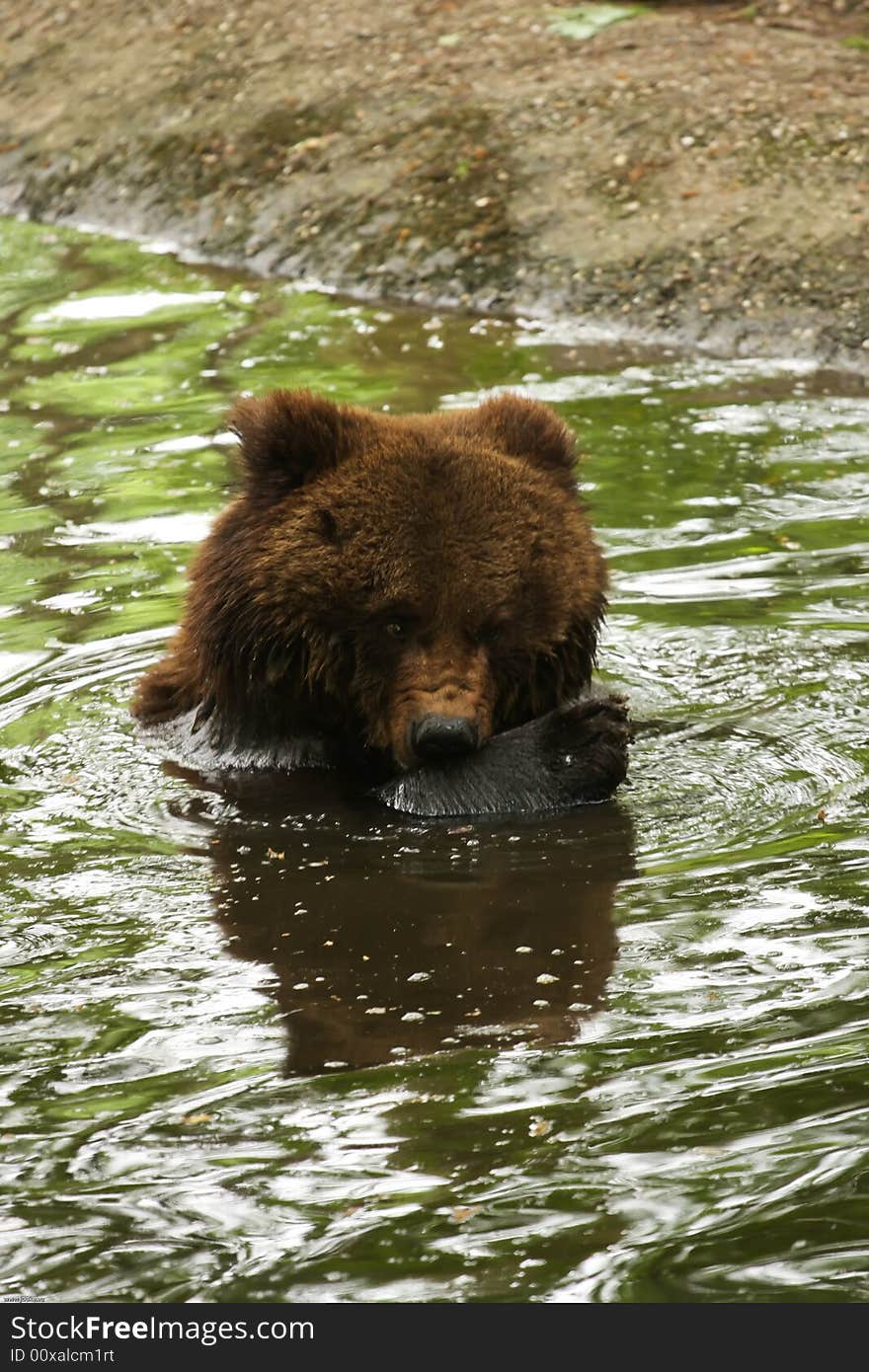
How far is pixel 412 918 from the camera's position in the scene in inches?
240

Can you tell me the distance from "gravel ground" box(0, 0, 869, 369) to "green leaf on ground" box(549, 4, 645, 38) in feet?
0.46

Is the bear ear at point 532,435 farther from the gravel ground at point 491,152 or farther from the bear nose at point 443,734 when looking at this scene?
the gravel ground at point 491,152

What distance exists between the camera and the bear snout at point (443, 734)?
674cm

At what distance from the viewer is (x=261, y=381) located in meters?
13.0

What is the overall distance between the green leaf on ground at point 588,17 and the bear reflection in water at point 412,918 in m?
12.7

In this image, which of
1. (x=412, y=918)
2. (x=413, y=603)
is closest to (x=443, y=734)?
(x=413, y=603)

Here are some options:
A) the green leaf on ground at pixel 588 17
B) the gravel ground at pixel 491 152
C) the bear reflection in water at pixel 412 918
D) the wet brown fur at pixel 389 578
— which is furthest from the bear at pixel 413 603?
the green leaf on ground at pixel 588 17

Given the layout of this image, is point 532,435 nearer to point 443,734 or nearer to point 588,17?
point 443,734

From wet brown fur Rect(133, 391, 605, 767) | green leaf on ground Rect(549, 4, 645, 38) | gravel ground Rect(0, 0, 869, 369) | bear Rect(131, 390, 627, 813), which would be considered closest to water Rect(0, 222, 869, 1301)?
bear Rect(131, 390, 627, 813)

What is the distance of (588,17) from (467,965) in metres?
14.9

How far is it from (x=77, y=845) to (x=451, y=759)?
4.26ft

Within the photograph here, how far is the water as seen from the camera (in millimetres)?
3961

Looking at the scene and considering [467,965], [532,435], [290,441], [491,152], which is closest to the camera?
[467,965]

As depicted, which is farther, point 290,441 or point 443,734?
point 290,441
